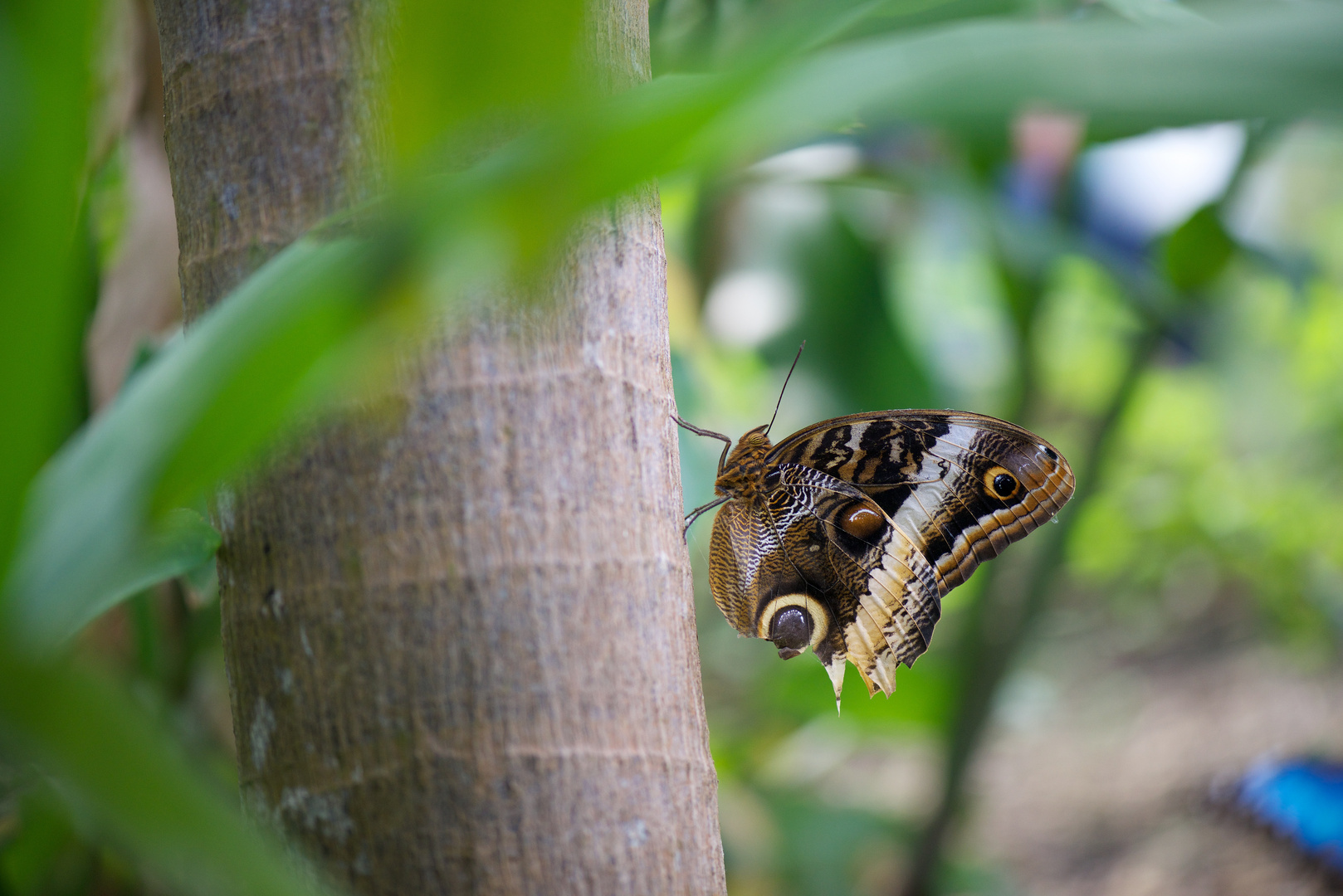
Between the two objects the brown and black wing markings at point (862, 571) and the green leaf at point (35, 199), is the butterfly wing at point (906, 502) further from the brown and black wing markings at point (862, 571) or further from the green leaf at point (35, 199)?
the green leaf at point (35, 199)

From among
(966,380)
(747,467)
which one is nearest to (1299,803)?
(966,380)

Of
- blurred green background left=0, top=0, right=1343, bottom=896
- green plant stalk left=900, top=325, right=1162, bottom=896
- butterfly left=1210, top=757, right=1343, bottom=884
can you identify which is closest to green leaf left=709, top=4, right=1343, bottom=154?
blurred green background left=0, top=0, right=1343, bottom=896

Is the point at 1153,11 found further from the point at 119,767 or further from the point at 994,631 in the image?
the point at 994,631

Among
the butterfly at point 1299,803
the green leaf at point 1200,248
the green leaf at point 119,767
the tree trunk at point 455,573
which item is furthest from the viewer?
the butterfly at point 1299,803

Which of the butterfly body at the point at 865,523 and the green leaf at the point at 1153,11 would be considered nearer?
the green leaf at the point at 1153,11

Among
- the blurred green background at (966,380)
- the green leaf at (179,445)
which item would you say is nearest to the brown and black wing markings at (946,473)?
the blurred green background at (966,380)

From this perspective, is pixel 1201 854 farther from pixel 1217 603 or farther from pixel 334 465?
pixel 334 465

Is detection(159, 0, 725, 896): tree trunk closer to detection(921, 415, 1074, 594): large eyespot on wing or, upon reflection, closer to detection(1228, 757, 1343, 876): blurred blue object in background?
detection(921, 415, 1074, 594): large eyespot on wing

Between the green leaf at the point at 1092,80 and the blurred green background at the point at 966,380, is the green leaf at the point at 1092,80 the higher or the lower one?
the higher one

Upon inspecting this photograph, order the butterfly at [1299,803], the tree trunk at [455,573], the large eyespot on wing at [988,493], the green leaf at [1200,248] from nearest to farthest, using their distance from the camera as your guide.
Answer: the tree trunk at [455,573] → the large eyespot on wing at [988,493] → the green leaf at [1200,248] → the butterfly at [1299,803]

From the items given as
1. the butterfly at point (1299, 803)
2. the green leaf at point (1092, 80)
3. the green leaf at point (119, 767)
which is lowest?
the butterfly at point (1299, 803)
